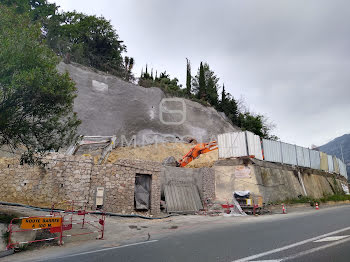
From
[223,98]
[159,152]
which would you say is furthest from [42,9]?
[223,98]

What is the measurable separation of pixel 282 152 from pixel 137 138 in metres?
16.7

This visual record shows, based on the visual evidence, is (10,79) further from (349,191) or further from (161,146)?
(349,191)

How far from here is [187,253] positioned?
5859 mm

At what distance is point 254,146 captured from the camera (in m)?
19.2

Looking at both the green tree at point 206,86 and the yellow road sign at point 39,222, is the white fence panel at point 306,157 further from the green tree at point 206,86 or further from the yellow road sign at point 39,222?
the yellow road sign at point 39,222

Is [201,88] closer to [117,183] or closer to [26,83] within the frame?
[117,183]

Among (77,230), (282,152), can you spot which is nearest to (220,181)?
(282,152)

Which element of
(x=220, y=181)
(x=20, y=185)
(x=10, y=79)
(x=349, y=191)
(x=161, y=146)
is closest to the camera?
(x=10, y=79)

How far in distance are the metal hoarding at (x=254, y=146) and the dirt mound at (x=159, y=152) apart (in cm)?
763

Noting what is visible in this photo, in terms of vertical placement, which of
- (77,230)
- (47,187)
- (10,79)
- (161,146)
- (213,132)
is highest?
(213,132)

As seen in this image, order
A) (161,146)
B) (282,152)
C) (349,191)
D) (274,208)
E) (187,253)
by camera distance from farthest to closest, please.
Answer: (349,191) < (161,146) < (282,152) < (274,208) < (187,253)

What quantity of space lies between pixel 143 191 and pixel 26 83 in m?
10.2

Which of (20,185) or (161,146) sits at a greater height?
(161,146)

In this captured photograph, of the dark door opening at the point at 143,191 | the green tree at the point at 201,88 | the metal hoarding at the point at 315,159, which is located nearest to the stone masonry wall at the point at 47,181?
the dark door opening at the point at 143,191
